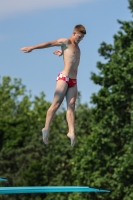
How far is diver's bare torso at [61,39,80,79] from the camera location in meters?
11.4

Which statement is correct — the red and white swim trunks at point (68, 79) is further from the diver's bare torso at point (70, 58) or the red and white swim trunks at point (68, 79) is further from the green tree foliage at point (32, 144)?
the green tree foliage at point (32, 144)

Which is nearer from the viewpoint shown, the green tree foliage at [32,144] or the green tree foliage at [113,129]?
the green tree foliage at [113,129]

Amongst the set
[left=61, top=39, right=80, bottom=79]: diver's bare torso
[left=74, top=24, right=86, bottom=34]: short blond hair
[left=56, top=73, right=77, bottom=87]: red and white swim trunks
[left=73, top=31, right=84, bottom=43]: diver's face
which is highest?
[left=74, top=24, right=86, bottom=34]: short blond hair

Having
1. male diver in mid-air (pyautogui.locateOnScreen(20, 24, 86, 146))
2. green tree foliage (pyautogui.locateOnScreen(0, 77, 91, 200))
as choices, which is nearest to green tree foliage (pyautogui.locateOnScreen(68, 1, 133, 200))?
green tree foliage (pyautogui.locateOnScreen(0, 77, 91, 200))

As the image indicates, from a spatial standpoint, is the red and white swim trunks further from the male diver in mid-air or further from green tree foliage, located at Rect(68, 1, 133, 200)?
green tree foliage, located at Rect(68, 1, 133, 200)

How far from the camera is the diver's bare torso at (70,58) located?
11398 millimetres

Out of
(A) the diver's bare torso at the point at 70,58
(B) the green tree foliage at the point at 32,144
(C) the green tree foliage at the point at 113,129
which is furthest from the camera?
(B) the green tree foliage at the point at 32,144

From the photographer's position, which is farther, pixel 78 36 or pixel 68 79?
pixel 68 79

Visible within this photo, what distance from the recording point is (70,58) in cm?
1140

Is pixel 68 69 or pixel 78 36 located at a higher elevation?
pixel 78 36

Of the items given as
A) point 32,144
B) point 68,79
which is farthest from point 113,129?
point 68,79

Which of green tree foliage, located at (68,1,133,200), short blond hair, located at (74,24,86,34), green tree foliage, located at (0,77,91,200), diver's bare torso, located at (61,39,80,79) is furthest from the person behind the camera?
green tree foliage, located at (0,77,91,200)

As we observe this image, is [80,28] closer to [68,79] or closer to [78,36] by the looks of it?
[78,36]

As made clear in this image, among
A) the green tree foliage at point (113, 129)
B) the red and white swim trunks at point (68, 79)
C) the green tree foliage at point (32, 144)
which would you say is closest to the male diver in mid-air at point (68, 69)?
the red and white swim trunks at point (68, 79)
